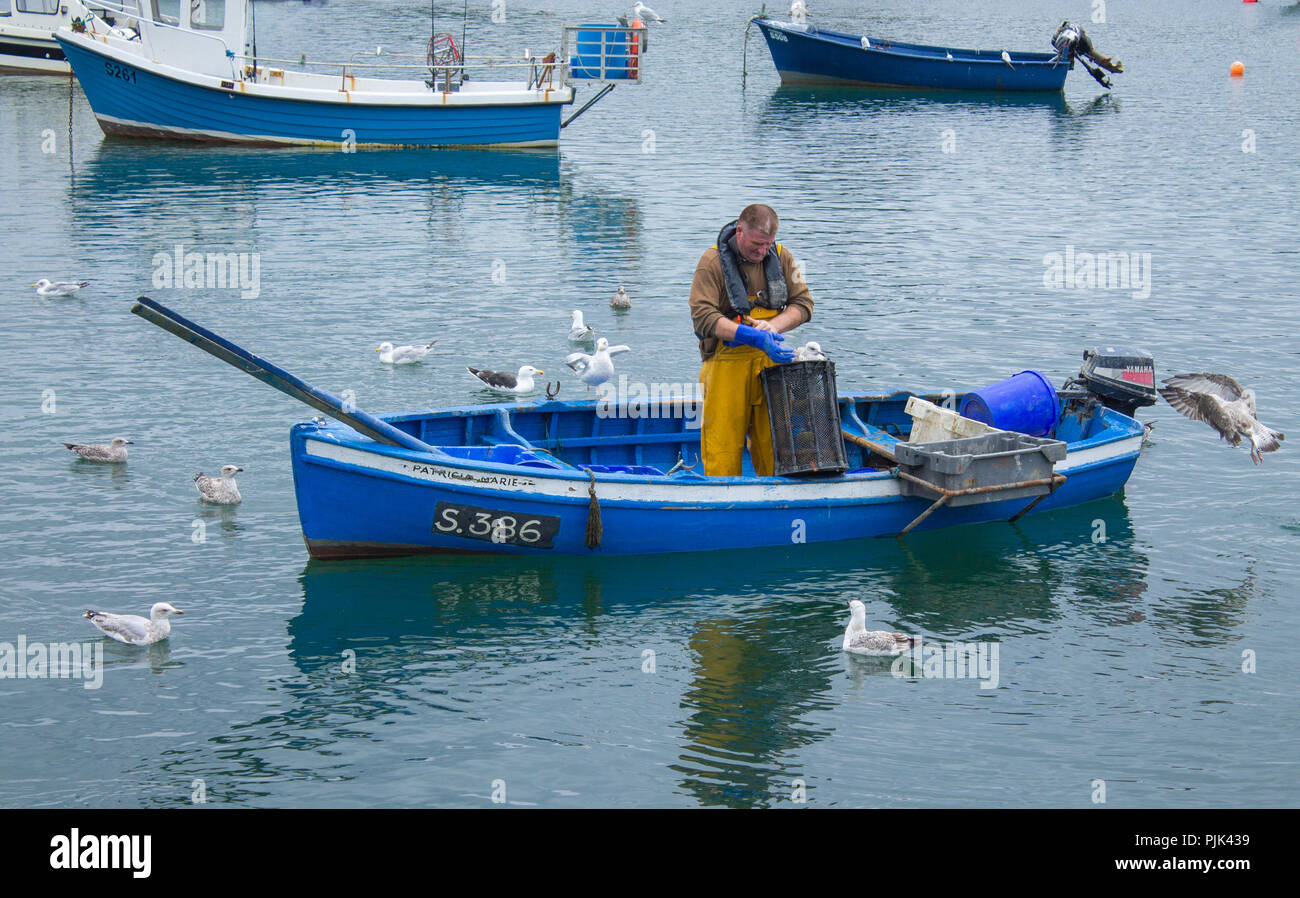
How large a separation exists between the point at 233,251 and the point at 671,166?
12.6 meters

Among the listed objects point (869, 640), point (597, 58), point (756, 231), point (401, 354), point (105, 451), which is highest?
point (597, 58)

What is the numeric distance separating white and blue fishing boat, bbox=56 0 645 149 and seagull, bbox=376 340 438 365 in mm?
15479

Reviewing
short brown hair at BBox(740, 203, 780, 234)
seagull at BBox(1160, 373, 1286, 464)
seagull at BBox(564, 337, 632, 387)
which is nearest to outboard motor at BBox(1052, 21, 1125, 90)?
seagull at BBox(564, 337, 632, 387)

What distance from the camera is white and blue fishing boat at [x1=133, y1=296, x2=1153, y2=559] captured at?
12.0m

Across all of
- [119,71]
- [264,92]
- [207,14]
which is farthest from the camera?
[207,14]

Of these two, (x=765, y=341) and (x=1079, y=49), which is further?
(x=1079, y=49)

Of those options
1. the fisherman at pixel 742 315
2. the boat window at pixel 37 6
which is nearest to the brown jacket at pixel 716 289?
the fisherman at pixel 742 315

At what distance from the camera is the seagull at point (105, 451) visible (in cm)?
1462

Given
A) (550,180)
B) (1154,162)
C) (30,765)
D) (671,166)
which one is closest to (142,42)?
(550,180)

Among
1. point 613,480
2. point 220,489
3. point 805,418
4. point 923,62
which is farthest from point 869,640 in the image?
point 923,62

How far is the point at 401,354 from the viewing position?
59.9 feet

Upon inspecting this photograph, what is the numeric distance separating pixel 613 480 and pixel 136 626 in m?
4.11

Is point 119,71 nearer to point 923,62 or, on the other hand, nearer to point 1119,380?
point 1119,380

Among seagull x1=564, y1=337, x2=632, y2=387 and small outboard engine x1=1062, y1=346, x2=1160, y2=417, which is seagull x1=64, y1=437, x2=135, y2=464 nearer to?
seagull x1=564, y1=337, x2=632, y2=387
